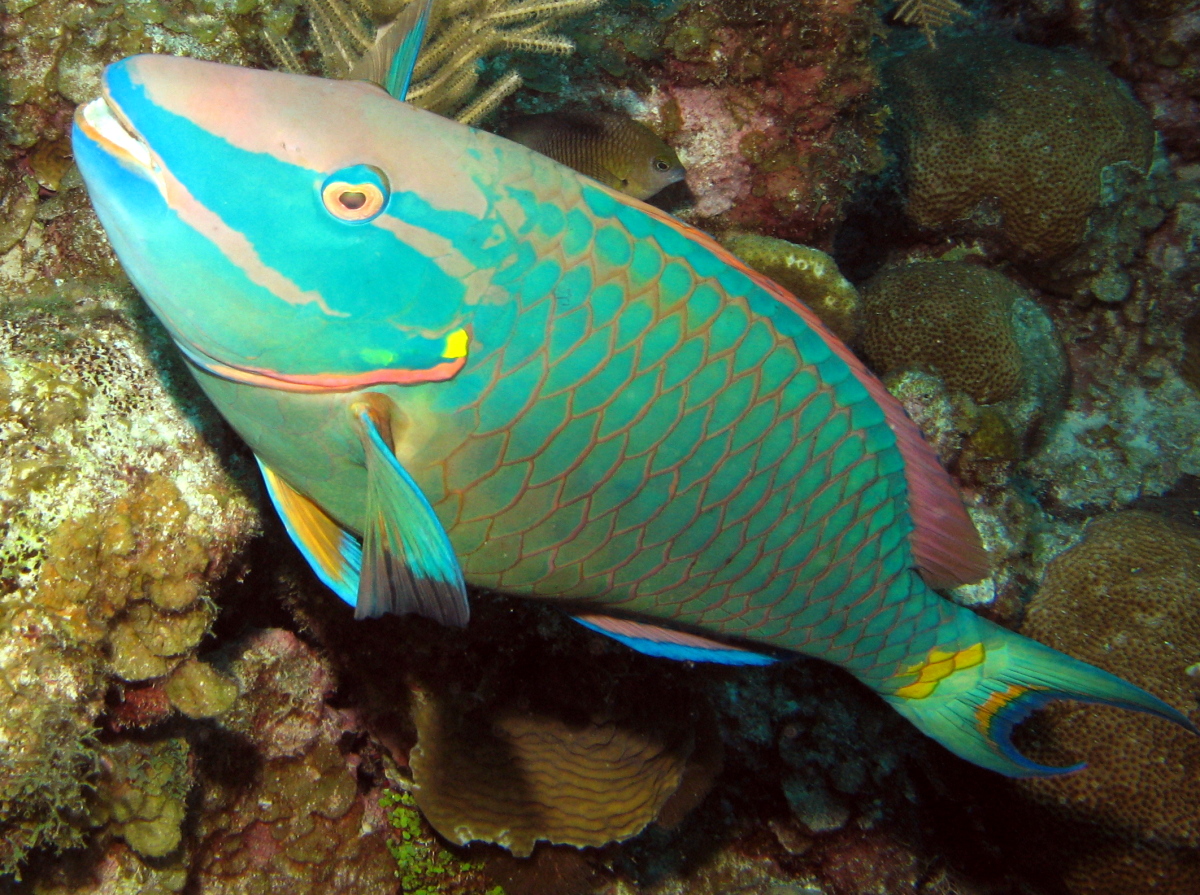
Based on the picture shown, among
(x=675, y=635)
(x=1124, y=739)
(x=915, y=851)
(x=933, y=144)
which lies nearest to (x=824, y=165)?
(x=933, y=144)

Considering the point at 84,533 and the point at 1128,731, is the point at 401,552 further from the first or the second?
the point at 1128,731

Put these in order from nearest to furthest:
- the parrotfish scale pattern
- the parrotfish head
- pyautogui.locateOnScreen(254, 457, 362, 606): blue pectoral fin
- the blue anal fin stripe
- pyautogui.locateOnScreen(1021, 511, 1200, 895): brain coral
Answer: the parrotfish head < the parrotfish scale pattern < pyautogui.locateOnScreen(254, 457, 362, 606): blue pectoral fin < the blue anal fin stripe < pyautogui.locateOnScreen(1021, 511, 1200, 895): brain coral

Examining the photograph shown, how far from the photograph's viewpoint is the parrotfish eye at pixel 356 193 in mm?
1236

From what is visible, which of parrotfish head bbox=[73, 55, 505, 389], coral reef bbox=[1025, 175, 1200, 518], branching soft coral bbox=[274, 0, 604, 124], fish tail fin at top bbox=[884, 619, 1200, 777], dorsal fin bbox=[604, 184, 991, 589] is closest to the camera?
parrotfish head bbox=[73, 55, 505, 389]

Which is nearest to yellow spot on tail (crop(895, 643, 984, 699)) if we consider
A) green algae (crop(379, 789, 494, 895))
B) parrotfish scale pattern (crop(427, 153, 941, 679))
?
parrotfish scale pattern (crop(427, 153, 941, 679))

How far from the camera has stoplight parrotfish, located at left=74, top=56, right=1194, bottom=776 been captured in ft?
3.93

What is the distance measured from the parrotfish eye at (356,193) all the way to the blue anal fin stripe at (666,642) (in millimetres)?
1273

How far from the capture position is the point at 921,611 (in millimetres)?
2086

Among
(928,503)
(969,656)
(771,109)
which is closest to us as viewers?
(928,503)

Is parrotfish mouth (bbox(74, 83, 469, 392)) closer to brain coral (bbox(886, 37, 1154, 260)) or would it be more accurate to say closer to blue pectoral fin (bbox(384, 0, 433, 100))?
blue pectoral fin (bbox(384, 0, 433, 100))

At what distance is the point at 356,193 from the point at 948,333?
4137mm

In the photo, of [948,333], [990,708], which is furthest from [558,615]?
[948,333]

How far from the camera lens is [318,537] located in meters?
1.68

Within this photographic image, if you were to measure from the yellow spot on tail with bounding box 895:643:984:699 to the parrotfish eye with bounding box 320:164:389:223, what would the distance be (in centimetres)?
213
